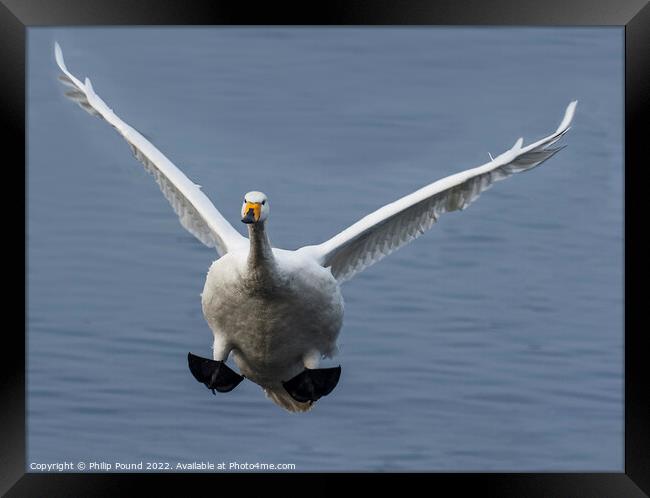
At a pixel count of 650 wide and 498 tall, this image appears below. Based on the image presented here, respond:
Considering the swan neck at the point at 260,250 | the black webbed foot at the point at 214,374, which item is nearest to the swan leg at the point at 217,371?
the black webbed foot at the point at 214,374

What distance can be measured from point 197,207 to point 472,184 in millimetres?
1602

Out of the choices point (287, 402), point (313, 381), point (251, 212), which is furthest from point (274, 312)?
point (287, 402)

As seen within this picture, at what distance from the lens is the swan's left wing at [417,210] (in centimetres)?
1016

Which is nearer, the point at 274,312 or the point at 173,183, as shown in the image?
the point at 274,312

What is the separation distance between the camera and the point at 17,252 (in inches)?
374

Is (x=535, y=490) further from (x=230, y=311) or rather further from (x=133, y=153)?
(x=133, y=153)

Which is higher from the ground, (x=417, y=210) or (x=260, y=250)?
(x=417, y=210)

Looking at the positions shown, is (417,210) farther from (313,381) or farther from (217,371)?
(217,371)

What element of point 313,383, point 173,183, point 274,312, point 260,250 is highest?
point 173,183

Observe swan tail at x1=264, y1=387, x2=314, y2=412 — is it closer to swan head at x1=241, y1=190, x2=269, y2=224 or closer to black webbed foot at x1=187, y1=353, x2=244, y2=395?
black webbed foot at x1=187, y1=353, x2=244, y2=395

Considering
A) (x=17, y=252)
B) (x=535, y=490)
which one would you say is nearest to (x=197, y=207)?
(x=17, y=252)

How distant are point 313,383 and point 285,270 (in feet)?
2.54

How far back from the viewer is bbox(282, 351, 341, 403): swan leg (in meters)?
10.2

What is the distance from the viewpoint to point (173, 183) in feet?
34.8
